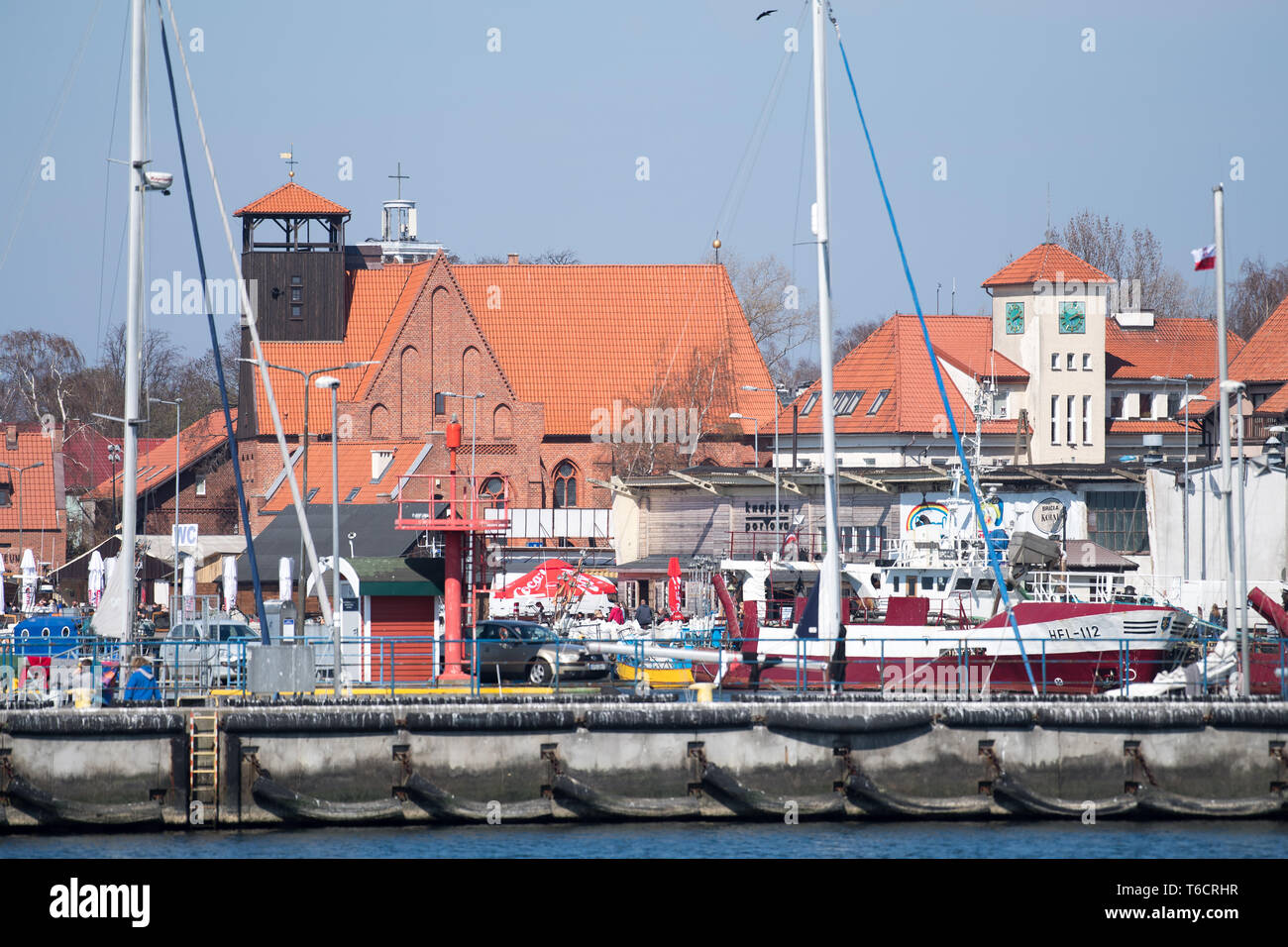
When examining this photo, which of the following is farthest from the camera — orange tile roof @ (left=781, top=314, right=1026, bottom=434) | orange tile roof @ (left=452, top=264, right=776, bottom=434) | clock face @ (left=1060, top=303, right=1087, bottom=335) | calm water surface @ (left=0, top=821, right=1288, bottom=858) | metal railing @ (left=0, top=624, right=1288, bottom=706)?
orange tile roof @ (left=452, top=264, right=776, bottom=434)

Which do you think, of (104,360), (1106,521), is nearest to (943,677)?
(1106,521)

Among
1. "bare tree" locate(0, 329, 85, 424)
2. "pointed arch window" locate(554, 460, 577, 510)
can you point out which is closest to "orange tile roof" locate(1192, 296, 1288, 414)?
"pointed arch window" locate(554, 460, 577, 510)

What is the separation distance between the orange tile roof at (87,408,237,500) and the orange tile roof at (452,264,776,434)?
15.6 meters

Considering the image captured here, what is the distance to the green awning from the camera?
3244 cm

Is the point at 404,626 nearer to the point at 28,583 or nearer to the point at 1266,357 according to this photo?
the point at 28,583

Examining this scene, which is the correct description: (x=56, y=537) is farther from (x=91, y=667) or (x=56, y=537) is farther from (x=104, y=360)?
(x=91, y=667)

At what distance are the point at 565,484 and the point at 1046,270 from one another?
2593 cm

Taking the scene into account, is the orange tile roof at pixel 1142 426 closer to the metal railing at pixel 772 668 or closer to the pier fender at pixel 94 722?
the metal railing at pixel 772 668

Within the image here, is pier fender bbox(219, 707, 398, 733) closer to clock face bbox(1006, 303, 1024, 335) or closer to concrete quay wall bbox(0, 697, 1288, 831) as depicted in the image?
concrete quay wall bbox(0, 697, 1288, 831)

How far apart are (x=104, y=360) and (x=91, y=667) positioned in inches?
3391

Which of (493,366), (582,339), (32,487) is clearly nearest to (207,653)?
(493,366)

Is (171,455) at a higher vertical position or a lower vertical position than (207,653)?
higher

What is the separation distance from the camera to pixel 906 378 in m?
76.6

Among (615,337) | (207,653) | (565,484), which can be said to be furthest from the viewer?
(615,337)
